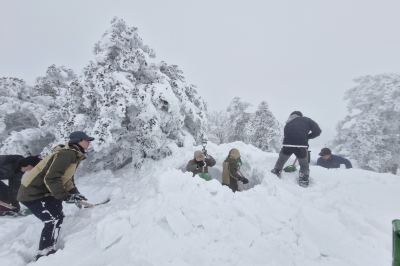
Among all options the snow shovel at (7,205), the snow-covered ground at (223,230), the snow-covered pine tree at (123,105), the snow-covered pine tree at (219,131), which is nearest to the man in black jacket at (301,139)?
the snow-covered ground at (223,230)

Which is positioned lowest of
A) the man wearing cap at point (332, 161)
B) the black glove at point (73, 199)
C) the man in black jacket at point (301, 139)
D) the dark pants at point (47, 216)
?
the dark pants at point (47, 216)

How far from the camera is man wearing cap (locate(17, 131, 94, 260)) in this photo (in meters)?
2.81

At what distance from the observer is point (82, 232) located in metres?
3.22

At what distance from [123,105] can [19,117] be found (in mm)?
7090

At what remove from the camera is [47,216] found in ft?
9.81

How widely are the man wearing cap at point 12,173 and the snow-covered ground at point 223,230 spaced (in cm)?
55

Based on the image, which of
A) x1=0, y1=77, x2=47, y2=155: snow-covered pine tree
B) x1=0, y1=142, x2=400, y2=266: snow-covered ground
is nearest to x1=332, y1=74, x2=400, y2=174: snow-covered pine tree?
x1=0, y1=142, x2=400, y2=266: snow-covered ground

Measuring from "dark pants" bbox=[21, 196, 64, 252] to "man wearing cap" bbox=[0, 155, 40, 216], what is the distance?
1816 millimetres

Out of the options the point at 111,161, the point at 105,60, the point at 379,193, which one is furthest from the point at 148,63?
the point at 379,193

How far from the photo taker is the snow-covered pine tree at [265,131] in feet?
55.8

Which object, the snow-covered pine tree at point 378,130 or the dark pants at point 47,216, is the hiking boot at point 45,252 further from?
the snow-covered pine tree at point 378,130

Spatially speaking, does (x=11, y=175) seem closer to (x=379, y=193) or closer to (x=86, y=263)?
(x=86, y=263)

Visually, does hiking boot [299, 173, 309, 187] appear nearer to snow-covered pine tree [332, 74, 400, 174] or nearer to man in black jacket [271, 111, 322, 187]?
man in black jacket [271, 111, 322, 187]

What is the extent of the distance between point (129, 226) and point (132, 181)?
3.83m
